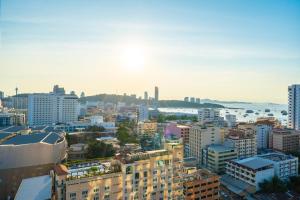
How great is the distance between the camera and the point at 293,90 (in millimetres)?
12336

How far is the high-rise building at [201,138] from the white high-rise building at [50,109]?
9.01 m

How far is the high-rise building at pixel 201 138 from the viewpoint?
8.48 meters

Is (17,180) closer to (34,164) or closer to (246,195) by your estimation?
(34,164)

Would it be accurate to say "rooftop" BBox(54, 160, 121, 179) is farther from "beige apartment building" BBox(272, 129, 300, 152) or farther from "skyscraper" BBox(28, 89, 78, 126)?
"skyscraper" BBox(28, 89, 78, 126)

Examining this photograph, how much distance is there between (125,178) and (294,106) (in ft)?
38.0

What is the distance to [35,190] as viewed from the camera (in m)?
4.28

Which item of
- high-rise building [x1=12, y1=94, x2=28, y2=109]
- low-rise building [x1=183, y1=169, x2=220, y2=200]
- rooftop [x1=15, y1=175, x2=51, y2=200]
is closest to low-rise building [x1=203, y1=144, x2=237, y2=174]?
low-rise building [x1=183, y1=169, x2=220, y2=200]

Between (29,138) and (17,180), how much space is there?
1.27 metres

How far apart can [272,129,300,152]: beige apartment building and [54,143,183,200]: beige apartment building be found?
7542mm

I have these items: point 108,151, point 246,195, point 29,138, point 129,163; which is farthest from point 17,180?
point 246,195

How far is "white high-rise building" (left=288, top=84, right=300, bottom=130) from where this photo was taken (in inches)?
480

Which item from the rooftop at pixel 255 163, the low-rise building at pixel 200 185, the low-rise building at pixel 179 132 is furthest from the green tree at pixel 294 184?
the low-rise building at pixel 179 132

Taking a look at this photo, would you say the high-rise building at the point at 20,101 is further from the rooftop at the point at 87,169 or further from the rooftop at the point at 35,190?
the rooftop at the point at 87,169

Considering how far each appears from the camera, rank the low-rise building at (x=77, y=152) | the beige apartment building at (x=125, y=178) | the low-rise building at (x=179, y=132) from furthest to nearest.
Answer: the low-rise building at (x=179, y=132), the low-rise building at (x=77, y=152), the beige apartment building at (x=125, y=178)
